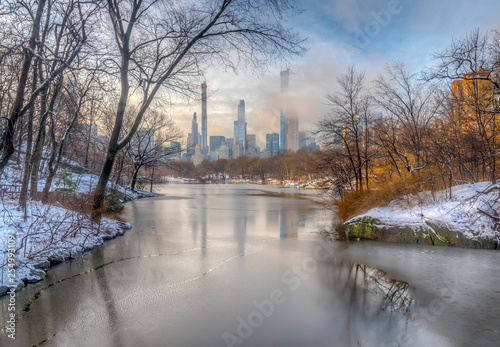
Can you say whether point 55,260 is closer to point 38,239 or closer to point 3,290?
point 38,239

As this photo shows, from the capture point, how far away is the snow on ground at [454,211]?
9844 mm

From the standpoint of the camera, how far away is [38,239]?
7.21 meters

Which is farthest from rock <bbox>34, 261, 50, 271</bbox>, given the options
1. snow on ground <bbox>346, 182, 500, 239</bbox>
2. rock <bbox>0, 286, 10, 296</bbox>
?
snow on ground <bbox>346, 182, 500, 239</bbox>

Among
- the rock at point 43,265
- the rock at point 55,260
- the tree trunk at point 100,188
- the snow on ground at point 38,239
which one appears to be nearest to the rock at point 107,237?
the snow on ground at point 38,239

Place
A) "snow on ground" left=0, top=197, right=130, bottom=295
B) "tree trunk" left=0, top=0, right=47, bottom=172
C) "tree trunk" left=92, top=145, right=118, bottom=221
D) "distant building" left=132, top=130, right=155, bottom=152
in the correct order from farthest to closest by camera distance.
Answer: "distant building" left=132, top=130, right=155, bottom=152, "tree trunk" left=92, top=145, right=118, bottom=221, "snow on ground" left=0, top=197, right=130, bottom=295, "tree trunk" left=0, top=0, right=47, bottom=172

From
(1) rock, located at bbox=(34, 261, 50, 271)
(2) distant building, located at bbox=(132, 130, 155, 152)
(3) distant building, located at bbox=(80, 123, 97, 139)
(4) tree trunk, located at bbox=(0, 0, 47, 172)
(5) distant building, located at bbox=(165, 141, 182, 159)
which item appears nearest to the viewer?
(4) tree trunk, located at bbox=(0, 0, 47, 172)

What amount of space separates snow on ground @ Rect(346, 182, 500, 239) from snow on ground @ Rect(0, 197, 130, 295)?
980 cm

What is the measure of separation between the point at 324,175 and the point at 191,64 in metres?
10.8

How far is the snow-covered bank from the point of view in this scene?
9812 millimetres

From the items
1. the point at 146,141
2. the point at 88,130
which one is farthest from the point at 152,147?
the point at 88,130

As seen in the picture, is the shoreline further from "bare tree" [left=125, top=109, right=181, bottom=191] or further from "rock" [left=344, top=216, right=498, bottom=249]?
"bare tree" [left=125, top=109, right=181, bottom=191]

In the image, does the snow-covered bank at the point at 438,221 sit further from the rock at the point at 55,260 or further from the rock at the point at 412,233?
the rock at the point at 55,260

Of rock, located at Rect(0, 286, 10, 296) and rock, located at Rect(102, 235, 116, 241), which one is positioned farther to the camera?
rock, located at Rect(102, 235, 116, 241)

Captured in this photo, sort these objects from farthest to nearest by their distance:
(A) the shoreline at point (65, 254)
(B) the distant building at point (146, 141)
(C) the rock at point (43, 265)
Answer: (B) the distant building at point (146, 141) → (C) the rock at point (43, 265) → (A) the shoreline at point (65, 254)
